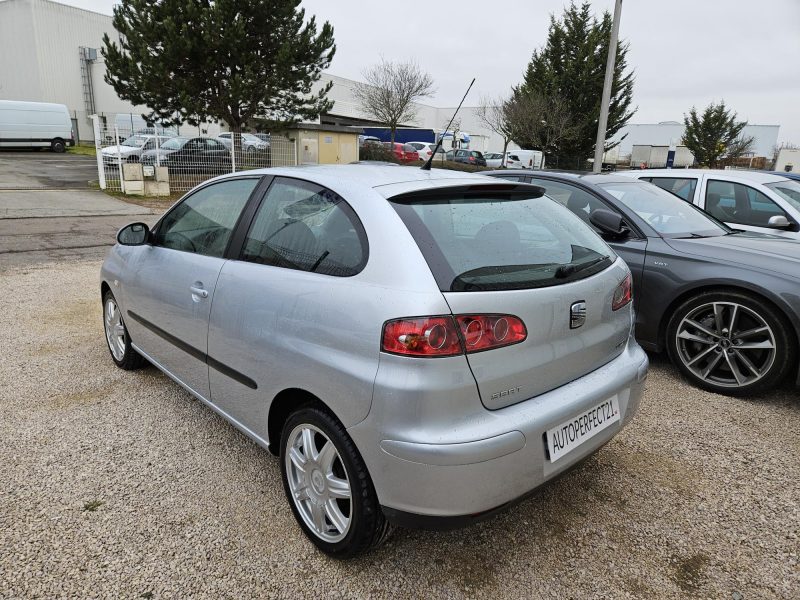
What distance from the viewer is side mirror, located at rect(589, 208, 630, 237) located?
13.4 feet

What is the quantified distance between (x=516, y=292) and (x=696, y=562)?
53.7 inches

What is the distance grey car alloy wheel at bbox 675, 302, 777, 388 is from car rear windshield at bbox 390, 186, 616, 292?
165 centimetres

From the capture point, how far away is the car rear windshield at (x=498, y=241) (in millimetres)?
1930

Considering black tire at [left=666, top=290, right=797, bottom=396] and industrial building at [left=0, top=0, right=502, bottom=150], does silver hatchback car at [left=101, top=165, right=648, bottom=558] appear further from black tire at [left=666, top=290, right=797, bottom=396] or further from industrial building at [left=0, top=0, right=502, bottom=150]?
industrial building at [left=0, top=0, right=502, bottom=150]

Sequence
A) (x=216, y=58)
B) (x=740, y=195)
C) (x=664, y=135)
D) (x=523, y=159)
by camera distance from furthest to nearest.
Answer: (x=664, y=135), (x=523, y=159), (x=216, y=58), (x=740, y=195)

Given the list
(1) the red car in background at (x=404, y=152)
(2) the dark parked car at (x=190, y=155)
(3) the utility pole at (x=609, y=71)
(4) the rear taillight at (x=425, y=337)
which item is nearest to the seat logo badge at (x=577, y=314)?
(4) the rear taillight at (x=425, y=337)

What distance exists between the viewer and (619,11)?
12477 millimetres

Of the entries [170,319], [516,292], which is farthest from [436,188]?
[170,319]

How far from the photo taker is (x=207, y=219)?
2986 millimetres

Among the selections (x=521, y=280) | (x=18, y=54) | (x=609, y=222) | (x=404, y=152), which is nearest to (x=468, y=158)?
(x=404, y=152)

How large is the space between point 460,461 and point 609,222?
2957 mm

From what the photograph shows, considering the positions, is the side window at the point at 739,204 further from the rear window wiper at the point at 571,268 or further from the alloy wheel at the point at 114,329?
the alloy wheel at the point at 114,329

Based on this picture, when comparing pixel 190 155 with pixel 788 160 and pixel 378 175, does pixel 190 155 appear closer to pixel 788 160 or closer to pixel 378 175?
pixel 378 175

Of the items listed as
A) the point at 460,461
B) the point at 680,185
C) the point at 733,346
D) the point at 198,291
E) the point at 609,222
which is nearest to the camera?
the point at 460,461
